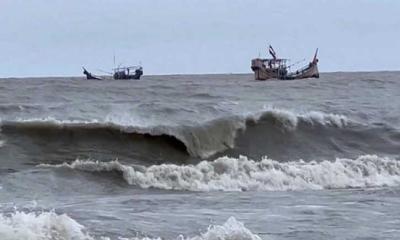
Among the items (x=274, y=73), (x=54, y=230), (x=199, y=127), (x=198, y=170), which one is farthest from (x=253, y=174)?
(x=274, y=73)

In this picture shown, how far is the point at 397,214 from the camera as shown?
10109 mm

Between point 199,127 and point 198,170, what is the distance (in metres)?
4.02

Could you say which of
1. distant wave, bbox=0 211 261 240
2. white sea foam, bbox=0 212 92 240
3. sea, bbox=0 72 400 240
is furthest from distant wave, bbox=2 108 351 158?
white sea foam, bbox=0 212 92 240

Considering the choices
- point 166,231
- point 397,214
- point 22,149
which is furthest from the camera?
point 22,149

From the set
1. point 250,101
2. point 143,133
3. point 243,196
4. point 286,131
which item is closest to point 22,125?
point 143,133

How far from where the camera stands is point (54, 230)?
788 cm

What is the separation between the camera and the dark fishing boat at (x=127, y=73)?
73.3m

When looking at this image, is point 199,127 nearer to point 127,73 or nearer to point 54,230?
point 54,230

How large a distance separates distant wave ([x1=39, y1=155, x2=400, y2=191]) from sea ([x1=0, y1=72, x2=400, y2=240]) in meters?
0.02

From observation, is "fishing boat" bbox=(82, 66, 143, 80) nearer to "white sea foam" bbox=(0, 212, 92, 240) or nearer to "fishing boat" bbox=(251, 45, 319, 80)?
"fishing boat" bbox=(251, 45, 319, 80)

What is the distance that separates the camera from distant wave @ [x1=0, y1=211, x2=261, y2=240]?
25.2 ft

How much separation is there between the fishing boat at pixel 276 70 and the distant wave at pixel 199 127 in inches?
1680

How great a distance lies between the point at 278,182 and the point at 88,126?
5.60 meters

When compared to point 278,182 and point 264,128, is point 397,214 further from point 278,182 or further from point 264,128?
point 264,128
